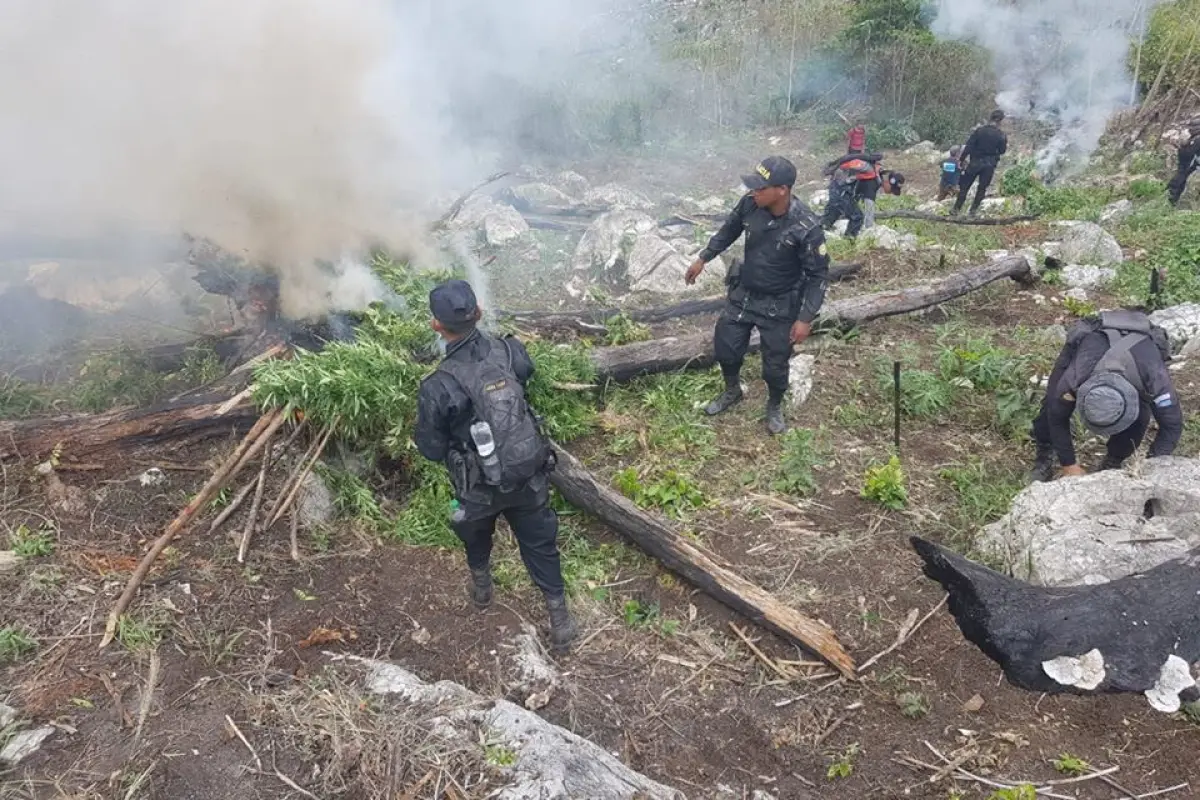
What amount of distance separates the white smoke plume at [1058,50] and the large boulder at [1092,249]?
298 inches

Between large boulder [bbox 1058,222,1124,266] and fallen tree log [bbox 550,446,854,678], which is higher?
large boulder [bbox 1058,222,1124,266]

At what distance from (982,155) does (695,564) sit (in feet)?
31.1

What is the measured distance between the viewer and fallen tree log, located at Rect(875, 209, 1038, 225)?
34.1 feet

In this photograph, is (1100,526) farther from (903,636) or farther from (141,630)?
(141,630)

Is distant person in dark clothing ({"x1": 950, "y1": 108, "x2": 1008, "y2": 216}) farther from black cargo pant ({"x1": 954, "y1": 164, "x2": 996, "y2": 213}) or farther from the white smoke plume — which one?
the white smoke plume

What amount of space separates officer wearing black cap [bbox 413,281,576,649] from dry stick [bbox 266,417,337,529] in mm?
1300

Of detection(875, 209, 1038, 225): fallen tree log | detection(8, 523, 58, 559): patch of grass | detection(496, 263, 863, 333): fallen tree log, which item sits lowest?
detection(8, 523, 58, 559): patch of grass

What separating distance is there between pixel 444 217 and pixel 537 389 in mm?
5752

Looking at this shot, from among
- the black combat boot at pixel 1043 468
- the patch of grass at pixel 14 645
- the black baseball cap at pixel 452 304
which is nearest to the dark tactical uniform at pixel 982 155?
the black combat boot at pixel 1043 468

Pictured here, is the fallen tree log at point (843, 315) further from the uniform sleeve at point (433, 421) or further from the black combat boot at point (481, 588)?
the uniform sleeve at point (433, 421)

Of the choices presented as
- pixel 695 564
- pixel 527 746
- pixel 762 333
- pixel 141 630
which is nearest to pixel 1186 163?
pixel 762 333

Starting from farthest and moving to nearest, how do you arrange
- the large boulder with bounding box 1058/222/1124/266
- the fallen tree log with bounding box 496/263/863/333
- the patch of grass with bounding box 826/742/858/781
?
1. the large boulder with bounding box 1058/222/1124/266
2. the fallen tree log with bounding box 496/263/863/333
3. the patch of grass with bounding box 826/742/858/781

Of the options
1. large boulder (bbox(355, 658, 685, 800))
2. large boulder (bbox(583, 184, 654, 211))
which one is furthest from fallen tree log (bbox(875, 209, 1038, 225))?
large boulder (bbox(355, 658, 685, 800))

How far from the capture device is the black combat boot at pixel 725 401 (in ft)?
18.0
